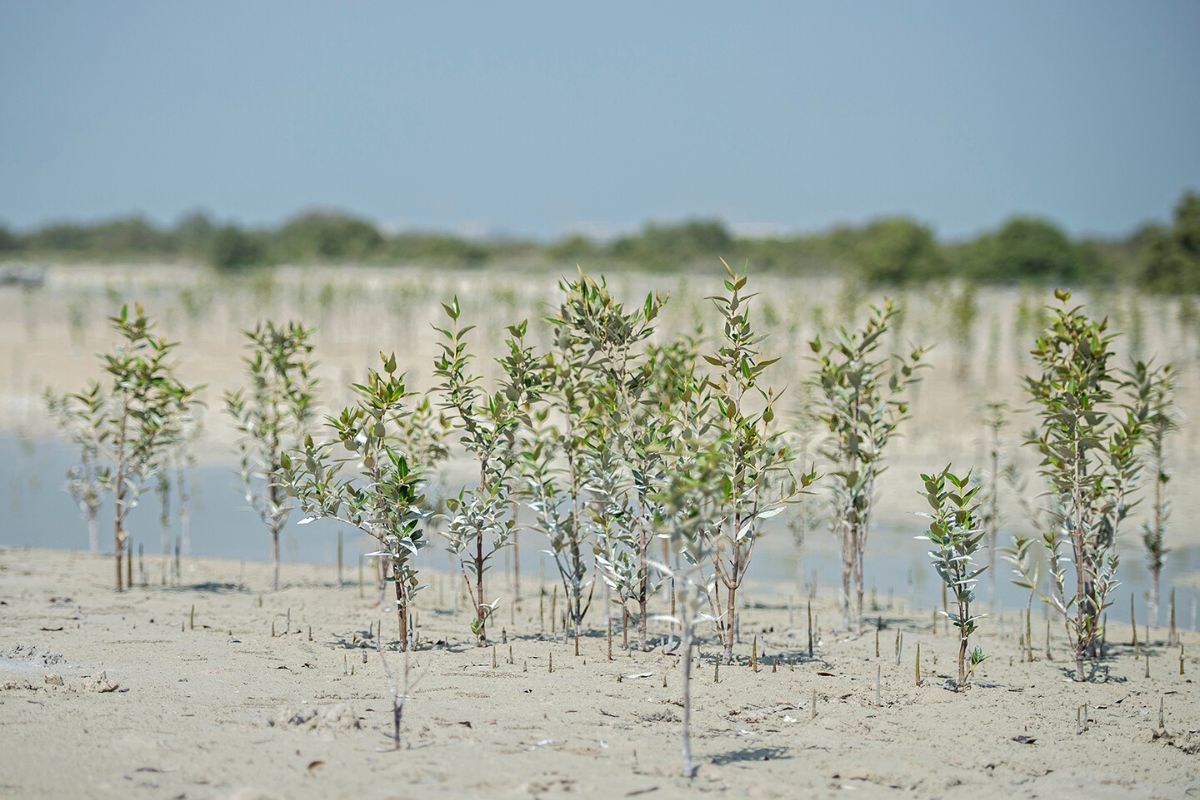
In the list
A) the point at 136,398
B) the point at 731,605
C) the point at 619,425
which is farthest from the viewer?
the point at 136,398

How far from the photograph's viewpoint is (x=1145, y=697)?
9.55 m

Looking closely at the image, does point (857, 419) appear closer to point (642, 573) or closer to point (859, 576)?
point (859, 576)

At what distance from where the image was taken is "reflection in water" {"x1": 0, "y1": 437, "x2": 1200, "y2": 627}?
15.3m

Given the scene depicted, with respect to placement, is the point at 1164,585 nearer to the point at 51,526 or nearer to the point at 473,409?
the point at 473,409

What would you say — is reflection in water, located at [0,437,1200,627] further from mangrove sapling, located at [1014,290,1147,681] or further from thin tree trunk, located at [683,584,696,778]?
thin tree trunk, located at [683,584,696,778]

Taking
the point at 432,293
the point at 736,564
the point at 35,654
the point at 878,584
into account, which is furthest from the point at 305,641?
the point at 432,293

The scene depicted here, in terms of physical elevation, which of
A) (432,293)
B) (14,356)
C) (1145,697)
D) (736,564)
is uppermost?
(432,293)

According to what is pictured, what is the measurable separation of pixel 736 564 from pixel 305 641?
3.87m

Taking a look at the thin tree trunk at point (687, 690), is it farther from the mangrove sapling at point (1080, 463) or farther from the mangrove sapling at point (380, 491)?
the mangrove sapling at point (1080, 463)

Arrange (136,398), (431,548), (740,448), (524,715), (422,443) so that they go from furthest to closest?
(431,548)
(422,443)
(136,398)
(740,448)
(524,715)

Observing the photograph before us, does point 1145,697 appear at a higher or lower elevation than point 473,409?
lower

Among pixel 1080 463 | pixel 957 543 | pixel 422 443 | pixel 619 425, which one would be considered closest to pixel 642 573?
pixel 619 425

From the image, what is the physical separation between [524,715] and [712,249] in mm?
77743

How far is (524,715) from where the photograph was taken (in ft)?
26.7
